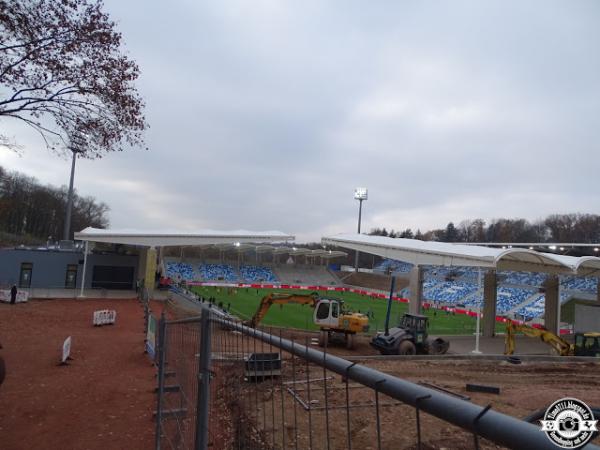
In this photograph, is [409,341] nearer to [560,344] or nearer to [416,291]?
[416,291]

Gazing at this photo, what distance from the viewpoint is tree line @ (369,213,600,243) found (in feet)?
294

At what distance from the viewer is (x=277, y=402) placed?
9.77 m

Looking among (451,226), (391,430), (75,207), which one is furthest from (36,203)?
(451,226)

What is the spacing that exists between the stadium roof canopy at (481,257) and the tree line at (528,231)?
70.7m

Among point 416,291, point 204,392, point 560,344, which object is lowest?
point 560,344

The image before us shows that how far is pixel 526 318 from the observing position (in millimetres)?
44750

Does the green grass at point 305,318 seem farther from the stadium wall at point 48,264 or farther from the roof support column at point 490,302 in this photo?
the stadium wall at point 48,264

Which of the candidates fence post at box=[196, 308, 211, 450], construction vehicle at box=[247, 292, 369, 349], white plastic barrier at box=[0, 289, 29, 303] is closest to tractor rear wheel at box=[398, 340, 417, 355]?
construction vehicle at box=[247, 292, 369, 349]

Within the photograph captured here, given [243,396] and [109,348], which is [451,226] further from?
[243,396]

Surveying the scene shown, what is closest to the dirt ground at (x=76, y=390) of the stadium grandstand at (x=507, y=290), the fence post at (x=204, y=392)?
the fence post at (x=204, y=392)

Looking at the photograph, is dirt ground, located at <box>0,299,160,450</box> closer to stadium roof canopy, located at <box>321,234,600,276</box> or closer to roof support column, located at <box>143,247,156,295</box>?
roof support column, located at <box>143,247,156,295</box>

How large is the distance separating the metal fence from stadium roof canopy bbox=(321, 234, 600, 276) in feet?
46.7

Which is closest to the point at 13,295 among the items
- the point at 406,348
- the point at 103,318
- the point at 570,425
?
the point at 103,318

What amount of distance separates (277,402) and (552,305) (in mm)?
27952
